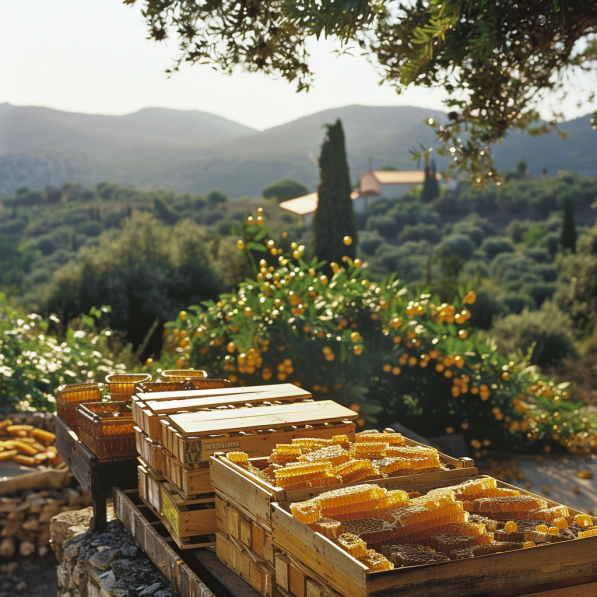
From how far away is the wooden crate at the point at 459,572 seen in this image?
168cm

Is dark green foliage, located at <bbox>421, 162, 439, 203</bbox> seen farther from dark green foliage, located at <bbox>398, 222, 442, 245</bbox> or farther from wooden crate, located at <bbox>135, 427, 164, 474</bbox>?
wooden crate, located at <bbox>135, 427, 164, 474</bbox>

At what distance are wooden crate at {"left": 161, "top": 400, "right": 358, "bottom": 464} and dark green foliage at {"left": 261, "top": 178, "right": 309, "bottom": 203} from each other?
53580 millimetres

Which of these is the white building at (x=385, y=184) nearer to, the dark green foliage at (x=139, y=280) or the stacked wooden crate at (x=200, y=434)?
the dark green foliage at (x=139, y=280)

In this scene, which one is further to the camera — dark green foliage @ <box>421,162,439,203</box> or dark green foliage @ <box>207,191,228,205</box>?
dark green foliage @ <box>207,191,228,205</box>

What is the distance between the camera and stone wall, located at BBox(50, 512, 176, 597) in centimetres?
289

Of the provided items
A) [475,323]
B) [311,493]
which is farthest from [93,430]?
[475,323]

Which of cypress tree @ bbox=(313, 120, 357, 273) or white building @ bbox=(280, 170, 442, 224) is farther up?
white building @ bbox=(280, 170, 442, 224)

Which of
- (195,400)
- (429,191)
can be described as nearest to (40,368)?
(195,400)

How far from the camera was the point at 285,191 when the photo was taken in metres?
58.0

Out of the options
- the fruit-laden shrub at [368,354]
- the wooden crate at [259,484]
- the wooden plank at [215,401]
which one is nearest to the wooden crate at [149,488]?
the wooden plank at [215,401]

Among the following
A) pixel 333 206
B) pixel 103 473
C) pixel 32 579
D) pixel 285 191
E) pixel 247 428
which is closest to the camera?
pixel 247 428

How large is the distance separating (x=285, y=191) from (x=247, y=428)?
184 ft

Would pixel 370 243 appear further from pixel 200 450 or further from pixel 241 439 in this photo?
pixel 200 450

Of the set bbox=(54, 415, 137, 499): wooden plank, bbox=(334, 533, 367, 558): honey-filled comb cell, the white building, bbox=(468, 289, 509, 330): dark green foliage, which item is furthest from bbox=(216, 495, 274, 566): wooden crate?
the white building
